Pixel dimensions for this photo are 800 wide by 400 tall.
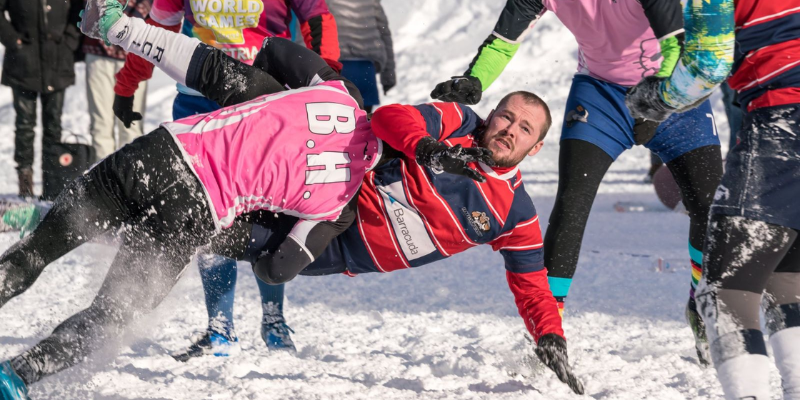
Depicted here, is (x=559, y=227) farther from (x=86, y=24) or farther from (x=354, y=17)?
(x=354, y=17)

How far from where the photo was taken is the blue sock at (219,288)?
138 inches

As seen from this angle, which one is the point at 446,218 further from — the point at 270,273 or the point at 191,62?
the point at 191,62

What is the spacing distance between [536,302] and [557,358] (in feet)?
0.77

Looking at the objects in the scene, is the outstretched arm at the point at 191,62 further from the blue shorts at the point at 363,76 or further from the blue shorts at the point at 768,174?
the blue shorts at the point at 363,76

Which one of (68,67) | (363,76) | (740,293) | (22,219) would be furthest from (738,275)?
(68,67)

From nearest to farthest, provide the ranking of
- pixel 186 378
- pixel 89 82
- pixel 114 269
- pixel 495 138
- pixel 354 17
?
Answer: pixel 114 269
pixel 495 138
pixel 186 378
pixel 354 17
pixel 89 82

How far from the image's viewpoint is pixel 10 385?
2.27 meters

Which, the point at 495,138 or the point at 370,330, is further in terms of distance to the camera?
the point at 370,330

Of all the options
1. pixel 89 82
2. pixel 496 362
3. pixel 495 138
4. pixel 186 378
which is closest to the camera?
pixel 495 138

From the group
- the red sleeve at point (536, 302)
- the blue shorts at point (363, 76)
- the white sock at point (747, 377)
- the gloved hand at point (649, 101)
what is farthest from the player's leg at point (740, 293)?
the blue shorts at point (363, 76)

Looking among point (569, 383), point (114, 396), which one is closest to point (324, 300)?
point (114, 396)

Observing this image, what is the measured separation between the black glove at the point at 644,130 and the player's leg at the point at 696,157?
0.03 metres

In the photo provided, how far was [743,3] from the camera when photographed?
2096 millimetres

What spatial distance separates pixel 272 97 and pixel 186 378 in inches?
44.5
